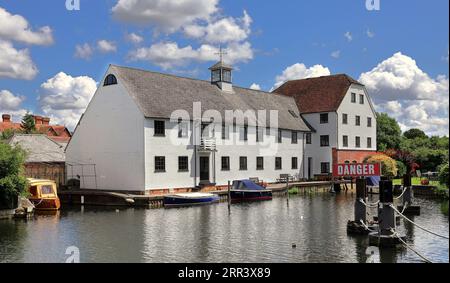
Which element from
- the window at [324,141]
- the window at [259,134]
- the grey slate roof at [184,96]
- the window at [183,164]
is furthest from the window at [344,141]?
the window at [183,164]

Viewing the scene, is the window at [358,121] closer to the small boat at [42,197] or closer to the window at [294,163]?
the window at [294,163]

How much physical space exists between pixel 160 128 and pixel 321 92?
27048mm

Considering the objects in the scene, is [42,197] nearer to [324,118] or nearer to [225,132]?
[225,132]

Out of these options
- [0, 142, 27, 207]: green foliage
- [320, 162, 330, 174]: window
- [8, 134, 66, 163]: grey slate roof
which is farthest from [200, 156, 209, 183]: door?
[320, 162, 330, 174]: window

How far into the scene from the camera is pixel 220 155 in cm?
4375

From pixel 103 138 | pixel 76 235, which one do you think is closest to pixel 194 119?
pixel 103 138

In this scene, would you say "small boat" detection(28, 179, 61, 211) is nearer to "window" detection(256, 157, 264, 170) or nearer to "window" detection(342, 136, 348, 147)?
"window" detection(256, 157, 264, 170)

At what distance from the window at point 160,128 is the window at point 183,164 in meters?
2.70

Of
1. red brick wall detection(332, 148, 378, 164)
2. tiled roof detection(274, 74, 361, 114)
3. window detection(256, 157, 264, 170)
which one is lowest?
window detection(256, 157, 264, 170)

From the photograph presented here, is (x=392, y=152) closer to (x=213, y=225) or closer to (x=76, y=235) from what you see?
(x=213, y=225)

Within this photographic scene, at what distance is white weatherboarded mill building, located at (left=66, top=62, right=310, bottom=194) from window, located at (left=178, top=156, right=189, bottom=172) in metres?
0.08

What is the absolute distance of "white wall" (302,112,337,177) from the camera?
56.7 meters

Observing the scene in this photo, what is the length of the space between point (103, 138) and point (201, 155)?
8.08m

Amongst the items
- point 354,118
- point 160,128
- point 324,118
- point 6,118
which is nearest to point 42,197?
point 160,128
